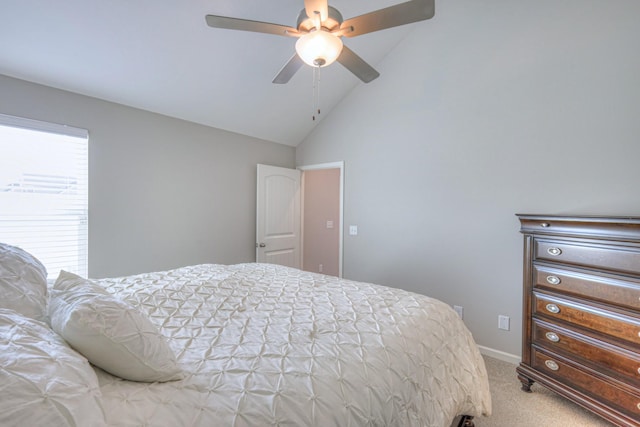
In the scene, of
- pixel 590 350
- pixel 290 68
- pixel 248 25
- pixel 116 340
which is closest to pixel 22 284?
pixel 116 340

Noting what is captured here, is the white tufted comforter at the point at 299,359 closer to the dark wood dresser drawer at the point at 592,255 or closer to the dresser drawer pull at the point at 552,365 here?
the dresser drawer pull at the point at 552,365

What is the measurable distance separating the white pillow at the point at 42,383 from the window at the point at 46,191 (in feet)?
7.00

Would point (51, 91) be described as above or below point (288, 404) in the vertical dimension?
above

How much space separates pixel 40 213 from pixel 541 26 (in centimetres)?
448

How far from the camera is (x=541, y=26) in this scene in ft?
7.66

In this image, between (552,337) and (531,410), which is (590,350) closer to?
(552,337)

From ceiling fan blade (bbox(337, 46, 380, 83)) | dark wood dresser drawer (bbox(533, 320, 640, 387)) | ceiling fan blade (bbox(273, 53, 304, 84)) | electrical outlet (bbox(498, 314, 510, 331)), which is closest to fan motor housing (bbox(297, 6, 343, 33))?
ceiling fan blade (bbox(337, 46, 380, 83))

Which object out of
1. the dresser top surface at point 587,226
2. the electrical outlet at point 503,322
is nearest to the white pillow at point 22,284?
the dresser top surface at point 587,226

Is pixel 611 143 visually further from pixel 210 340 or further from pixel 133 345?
pixel 133 345

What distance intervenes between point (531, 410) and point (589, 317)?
2.42 ft

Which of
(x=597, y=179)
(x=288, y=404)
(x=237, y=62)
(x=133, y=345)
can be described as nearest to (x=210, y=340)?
(x=133, y=345)

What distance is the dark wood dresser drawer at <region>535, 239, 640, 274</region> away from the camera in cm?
158

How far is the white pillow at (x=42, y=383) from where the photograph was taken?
0.53 meters

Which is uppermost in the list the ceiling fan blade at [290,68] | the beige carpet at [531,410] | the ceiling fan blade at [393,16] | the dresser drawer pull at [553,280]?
the ceiling fan blade at [393,16]
